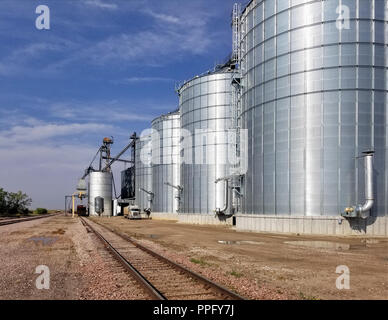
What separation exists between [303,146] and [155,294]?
86.7 ft

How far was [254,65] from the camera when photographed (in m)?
40.6

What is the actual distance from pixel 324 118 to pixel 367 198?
768 cm

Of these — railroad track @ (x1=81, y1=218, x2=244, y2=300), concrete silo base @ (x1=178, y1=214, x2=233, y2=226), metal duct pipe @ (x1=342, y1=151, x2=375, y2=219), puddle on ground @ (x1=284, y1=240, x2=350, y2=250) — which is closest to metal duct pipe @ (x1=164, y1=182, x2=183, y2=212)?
concrete silo base @ (x1=178, y1=214, x2=233, y2=226)

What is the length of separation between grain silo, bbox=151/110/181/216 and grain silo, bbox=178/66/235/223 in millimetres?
12405

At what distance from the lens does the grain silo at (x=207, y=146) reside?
55750 mm

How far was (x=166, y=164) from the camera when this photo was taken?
76125 mm

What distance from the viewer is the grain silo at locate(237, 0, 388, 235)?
31938mm

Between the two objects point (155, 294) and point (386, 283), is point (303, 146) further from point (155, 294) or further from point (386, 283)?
point (155, 294)

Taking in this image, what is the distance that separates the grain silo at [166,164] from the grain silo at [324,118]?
125 feet

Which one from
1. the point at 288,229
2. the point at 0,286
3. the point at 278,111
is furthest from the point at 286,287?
the point at 278,111

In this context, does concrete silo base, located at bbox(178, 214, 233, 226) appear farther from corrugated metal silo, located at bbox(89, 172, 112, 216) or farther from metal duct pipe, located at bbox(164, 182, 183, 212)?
corrugated metal silo, located at bbox(89, 172, 112, 216)

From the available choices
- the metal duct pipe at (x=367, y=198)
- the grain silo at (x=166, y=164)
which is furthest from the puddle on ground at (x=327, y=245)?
the grain silo at (x=166, y=164)
